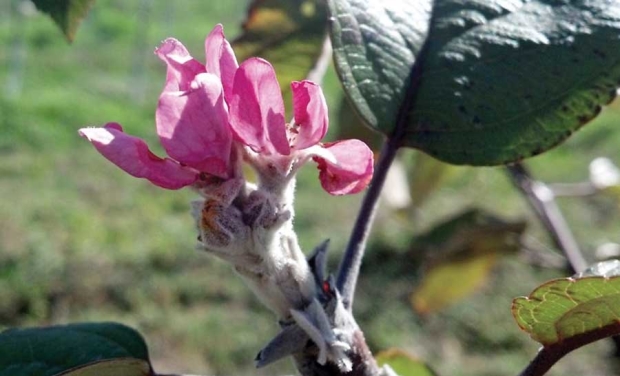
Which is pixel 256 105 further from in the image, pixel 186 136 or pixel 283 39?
pixel 283 39

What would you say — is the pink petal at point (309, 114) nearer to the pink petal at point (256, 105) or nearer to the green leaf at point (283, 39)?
the pink petal at point (256, 105)

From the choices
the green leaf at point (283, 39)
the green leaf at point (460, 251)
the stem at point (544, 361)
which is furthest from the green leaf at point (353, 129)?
the stem at point (544, 361)

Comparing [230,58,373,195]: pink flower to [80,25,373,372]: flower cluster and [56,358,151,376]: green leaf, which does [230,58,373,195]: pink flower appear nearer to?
[80,25,373,372]: flower cluster

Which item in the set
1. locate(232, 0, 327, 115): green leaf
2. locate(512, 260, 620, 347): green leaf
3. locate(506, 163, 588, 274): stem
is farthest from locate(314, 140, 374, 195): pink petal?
locate(506, 163, 588, 274): stem

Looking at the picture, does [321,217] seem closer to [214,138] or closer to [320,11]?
[320,11]

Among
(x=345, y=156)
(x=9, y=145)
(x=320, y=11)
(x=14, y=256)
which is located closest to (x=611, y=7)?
(x=345, y=156)

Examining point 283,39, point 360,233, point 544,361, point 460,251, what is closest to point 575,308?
point 544,361
